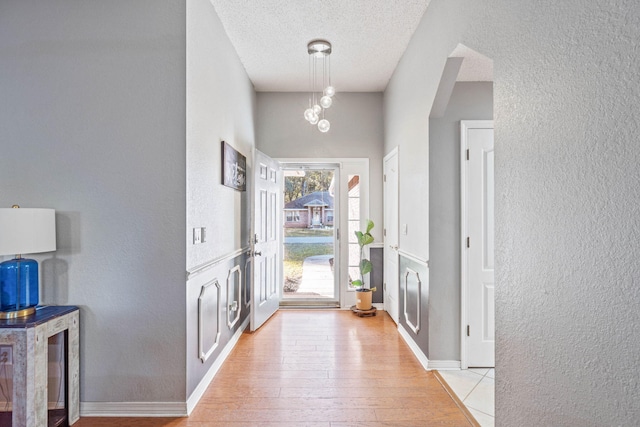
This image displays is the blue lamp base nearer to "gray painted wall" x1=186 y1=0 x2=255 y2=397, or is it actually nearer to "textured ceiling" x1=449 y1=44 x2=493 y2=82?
"gray painted wall" x1=186 y1=0 x2=255 y2=397

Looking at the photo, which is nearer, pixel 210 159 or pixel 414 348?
pixel 210 159

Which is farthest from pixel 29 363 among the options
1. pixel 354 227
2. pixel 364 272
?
pixel 354 227

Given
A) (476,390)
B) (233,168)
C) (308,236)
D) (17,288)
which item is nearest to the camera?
(17,288)

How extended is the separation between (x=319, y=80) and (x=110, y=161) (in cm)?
295

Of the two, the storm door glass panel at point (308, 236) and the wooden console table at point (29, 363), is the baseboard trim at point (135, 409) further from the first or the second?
the storm door glass panel at point (308, 236)

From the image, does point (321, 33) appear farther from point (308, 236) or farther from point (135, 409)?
point (135, 409)

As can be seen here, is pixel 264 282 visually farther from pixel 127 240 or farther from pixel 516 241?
pixel 516 241

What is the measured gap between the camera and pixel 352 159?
198 inches

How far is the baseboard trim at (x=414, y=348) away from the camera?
307 centimetres

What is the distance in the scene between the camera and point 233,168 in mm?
3631

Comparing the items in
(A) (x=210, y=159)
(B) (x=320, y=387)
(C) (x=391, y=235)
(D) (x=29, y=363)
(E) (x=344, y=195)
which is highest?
(A) (x=210, y=159)

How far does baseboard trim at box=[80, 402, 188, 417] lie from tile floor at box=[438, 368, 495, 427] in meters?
1.88

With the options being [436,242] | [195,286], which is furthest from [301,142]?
[195,286]

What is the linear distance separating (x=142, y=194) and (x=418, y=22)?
2.68 metres
